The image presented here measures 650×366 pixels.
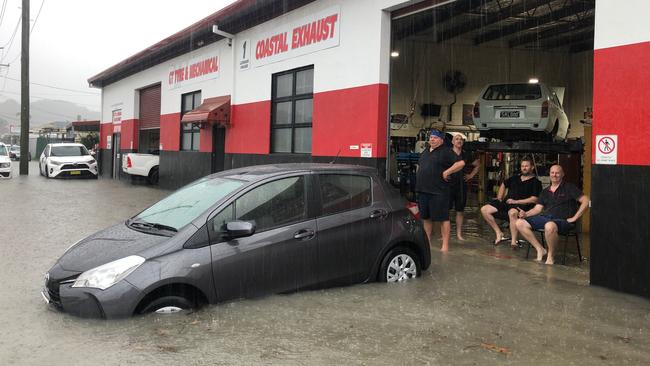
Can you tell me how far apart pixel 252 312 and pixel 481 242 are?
5407 mm

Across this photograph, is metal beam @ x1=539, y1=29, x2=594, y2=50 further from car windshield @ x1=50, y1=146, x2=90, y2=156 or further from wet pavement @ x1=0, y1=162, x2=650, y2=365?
car windshield @ x1=50, y1=146, x2=90, y2=156

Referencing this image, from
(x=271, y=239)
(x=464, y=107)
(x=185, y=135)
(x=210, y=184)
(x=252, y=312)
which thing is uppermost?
(x=464, y=107)

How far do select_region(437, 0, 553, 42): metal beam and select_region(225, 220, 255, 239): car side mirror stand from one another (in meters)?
12.9

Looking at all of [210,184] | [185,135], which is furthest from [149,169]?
Answer: [210,184]

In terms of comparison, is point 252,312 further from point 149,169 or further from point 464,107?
point 464,107

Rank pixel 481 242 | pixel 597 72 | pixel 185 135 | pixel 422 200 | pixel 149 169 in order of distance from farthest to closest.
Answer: pixel 149 169 → pixel 185 135 → pixel 481 242 → pixel 422 200 → pixel 597 72

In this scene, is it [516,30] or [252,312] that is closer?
[252,312]

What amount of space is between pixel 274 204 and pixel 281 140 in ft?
26.7

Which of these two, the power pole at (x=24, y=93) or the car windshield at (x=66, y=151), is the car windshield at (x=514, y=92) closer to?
the car windshield at (x=66, y=151)

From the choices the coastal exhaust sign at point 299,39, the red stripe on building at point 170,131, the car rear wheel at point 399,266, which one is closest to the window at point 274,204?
the car rear wheel at point 399,266

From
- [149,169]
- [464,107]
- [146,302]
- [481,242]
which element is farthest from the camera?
[464,107]

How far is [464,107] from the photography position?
23.0 m

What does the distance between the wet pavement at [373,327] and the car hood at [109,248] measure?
46 cm

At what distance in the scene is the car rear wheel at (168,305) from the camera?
14.3 ft
